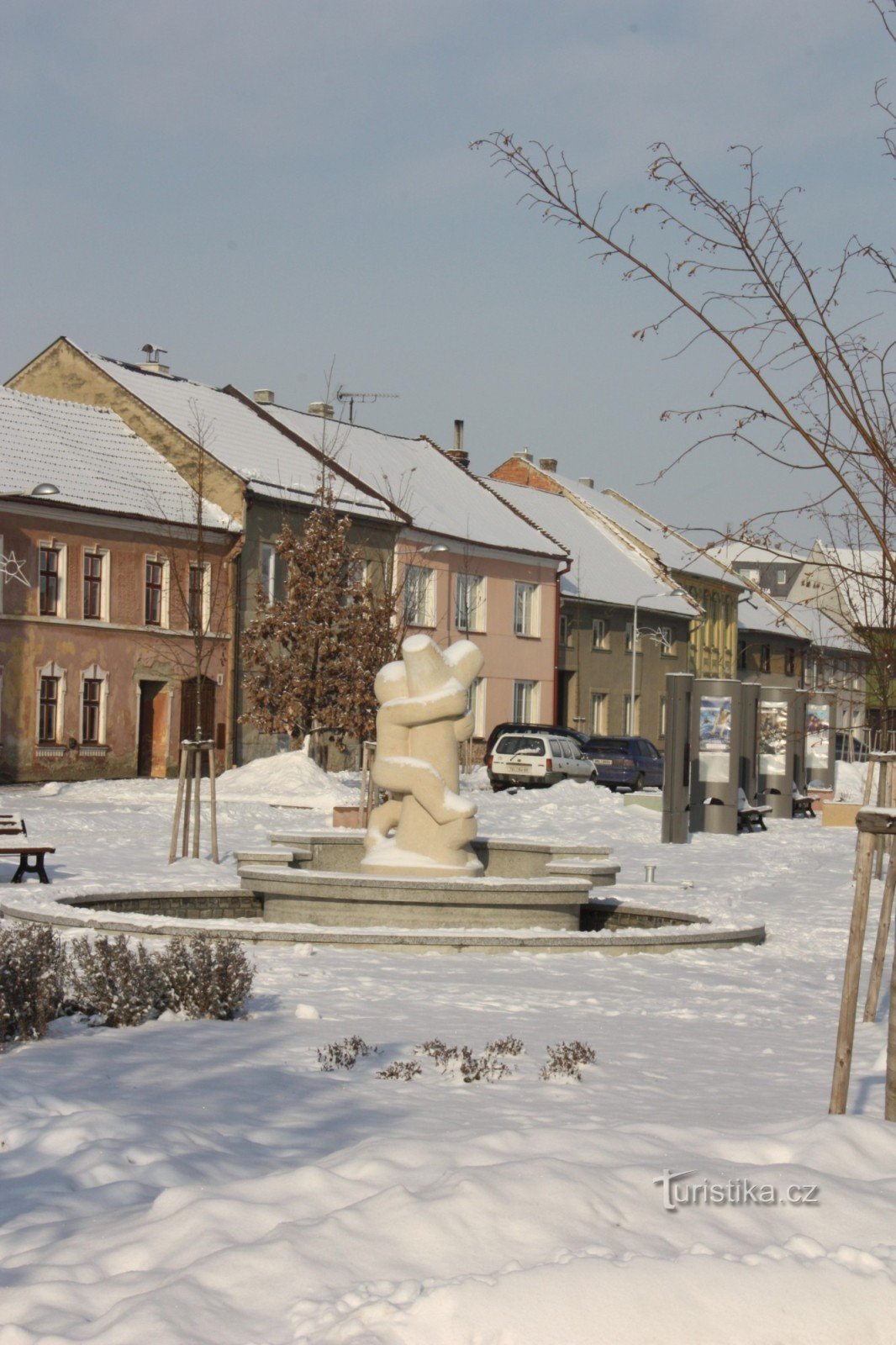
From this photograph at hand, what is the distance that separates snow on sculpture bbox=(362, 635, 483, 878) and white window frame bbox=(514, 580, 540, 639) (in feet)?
128

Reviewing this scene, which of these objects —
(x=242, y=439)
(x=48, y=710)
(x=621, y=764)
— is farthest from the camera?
(x=242, y=439)

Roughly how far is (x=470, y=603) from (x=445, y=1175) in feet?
158

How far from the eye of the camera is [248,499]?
144ft

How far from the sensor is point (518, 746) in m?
42.3

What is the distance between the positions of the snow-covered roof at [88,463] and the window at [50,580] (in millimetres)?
1230

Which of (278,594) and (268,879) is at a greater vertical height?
(278,594)

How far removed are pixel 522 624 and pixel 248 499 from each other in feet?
48.3

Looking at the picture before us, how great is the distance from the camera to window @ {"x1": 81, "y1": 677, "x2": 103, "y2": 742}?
39.9 meters

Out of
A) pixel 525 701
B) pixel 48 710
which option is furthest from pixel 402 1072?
pixel 525 701

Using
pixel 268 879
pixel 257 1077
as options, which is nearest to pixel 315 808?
pixel 268 879

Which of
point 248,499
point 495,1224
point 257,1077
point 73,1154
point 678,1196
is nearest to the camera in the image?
point 495,1224

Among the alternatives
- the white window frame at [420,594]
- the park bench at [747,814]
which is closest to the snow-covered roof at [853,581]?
the park bench at [747,814]

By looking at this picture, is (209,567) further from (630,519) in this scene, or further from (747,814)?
(630,519)

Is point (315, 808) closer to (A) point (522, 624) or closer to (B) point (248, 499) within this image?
(B) point (248, 499)
